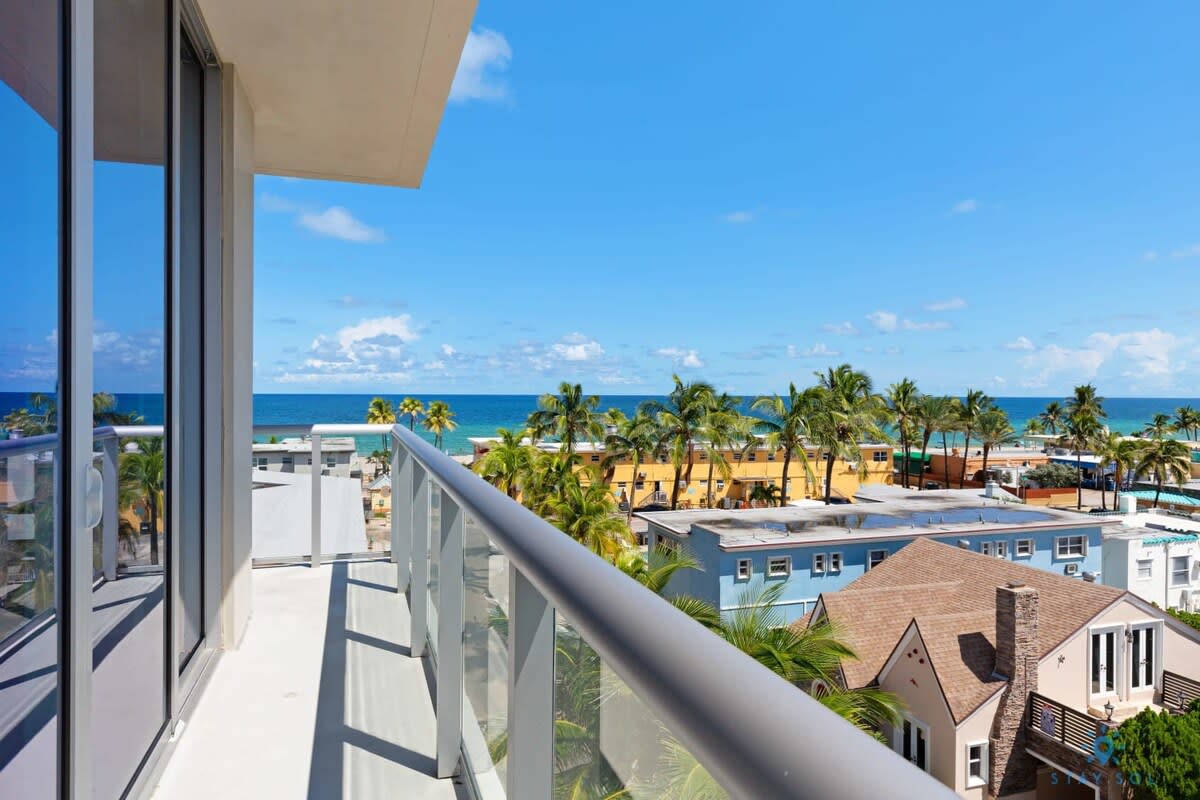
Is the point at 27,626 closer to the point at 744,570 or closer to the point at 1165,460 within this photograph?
the point at 744,570

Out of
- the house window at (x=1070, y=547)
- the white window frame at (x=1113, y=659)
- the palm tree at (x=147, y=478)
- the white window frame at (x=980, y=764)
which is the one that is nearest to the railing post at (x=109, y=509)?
the palm tree at (x=147, y=478)

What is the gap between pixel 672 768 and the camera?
57 cm

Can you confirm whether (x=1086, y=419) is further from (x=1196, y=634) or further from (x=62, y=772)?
(x=62, y=772)

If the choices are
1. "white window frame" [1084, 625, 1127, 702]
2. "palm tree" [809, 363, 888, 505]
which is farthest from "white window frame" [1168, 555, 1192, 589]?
"palm tree" [809, 363, 888, 505]

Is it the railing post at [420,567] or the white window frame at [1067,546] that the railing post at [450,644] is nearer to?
the railing post at [420,567]

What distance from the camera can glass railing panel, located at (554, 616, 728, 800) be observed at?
21.6 inches

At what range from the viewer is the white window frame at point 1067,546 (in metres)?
22.7

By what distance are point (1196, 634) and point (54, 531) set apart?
70.3ft

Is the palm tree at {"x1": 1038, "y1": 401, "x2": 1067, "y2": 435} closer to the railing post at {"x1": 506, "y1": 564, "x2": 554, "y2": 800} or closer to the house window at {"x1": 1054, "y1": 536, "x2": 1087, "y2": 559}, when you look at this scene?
the house window at {"x1": 1054, "y1": 536, "x2": 1087, "y2": 559}

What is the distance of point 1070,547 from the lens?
22.8 meters

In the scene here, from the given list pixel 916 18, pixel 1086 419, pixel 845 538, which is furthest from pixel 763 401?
pixel 916 18

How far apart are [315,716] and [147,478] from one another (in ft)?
3.06

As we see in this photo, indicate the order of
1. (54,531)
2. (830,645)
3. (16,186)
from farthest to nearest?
(830,645) < (54,531) < (16,186)

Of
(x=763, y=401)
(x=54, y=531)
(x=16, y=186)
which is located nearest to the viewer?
(x=16, y=186)
